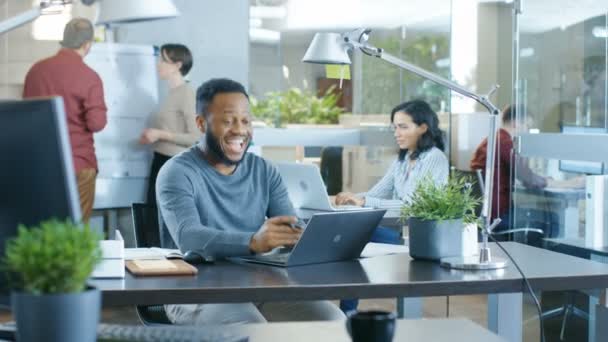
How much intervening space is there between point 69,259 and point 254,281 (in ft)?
3.60

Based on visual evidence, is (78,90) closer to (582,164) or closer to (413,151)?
(413,151)

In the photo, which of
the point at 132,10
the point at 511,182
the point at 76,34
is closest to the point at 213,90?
the point at 132,10

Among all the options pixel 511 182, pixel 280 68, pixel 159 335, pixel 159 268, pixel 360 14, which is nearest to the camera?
pixel 159 335

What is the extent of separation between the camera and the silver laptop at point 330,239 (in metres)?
2.47

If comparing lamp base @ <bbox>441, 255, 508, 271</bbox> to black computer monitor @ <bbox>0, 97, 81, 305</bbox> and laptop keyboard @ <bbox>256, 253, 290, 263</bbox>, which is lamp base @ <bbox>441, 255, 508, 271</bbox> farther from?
black computer monitor @ <bbox>0, 97, 81, 305</bbox>

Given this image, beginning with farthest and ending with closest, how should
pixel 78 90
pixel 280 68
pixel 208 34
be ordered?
pixel 280 68, pixel 208 34, pixel 78 90

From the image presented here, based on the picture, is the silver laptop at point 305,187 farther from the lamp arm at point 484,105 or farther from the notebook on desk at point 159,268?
the notebook on desk at point 159,268

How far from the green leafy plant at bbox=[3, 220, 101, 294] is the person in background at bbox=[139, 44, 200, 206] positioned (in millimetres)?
4514

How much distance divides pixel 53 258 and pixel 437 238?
62.9 inches

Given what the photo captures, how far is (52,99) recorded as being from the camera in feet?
4.72

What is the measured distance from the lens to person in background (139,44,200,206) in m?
5.77

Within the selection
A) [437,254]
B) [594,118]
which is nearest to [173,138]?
[594,118]

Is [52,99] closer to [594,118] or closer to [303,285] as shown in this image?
[303,285]

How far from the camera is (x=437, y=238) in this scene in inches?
105
